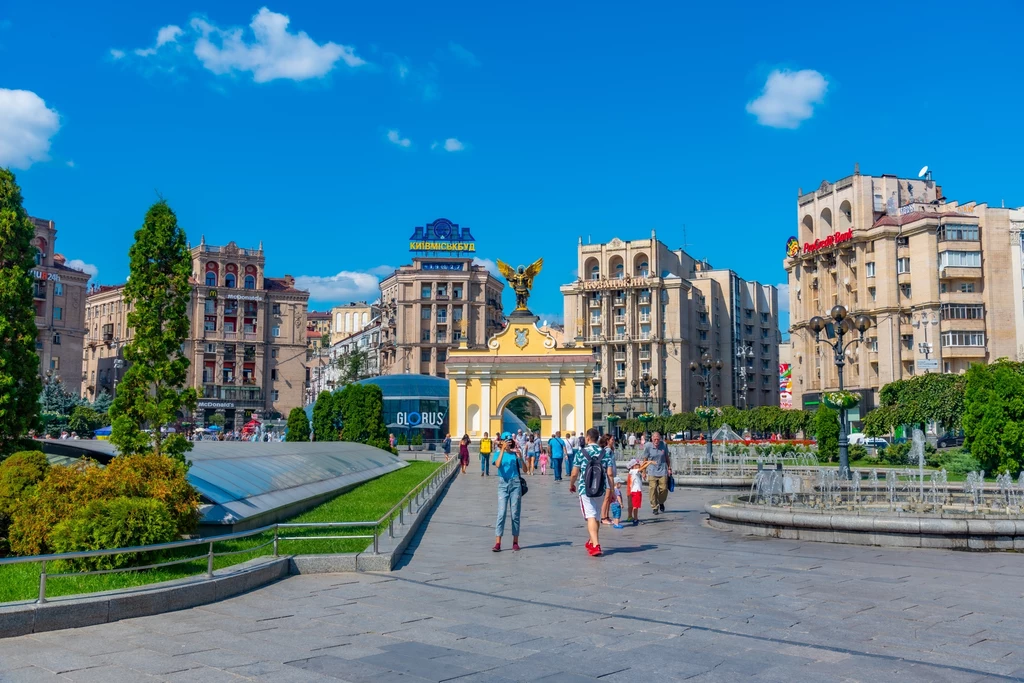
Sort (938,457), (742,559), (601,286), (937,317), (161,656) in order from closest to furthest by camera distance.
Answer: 1. (161,656)
2. (742,559)
3. (938,457)
4. (937,317)
5. (601,286)

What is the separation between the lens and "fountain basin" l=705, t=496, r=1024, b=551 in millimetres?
11789

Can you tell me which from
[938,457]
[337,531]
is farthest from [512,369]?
[337,531]

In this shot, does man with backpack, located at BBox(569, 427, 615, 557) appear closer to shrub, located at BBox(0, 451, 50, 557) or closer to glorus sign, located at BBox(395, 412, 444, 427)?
shrub, located at BBox(0, 451, 50, 557)

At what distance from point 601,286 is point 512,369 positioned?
43201mm

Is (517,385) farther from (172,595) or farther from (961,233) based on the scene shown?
(172,595)

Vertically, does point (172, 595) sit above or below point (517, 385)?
below

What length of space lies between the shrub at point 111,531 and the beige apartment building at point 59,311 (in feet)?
247

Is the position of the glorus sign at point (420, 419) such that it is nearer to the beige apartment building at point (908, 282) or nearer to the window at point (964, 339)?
the beige apartment building at point (908, 282)

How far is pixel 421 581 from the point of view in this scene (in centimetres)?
971

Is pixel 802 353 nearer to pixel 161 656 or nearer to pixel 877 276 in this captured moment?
pixel 877 276

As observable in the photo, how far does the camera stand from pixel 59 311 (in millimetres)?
79688

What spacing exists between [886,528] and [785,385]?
92855mm

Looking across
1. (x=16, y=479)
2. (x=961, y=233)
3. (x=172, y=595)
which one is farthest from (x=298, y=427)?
(x=961, y=233)

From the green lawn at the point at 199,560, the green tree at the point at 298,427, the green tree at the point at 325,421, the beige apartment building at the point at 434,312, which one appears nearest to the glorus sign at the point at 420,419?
the green tree at the point at 325,421
